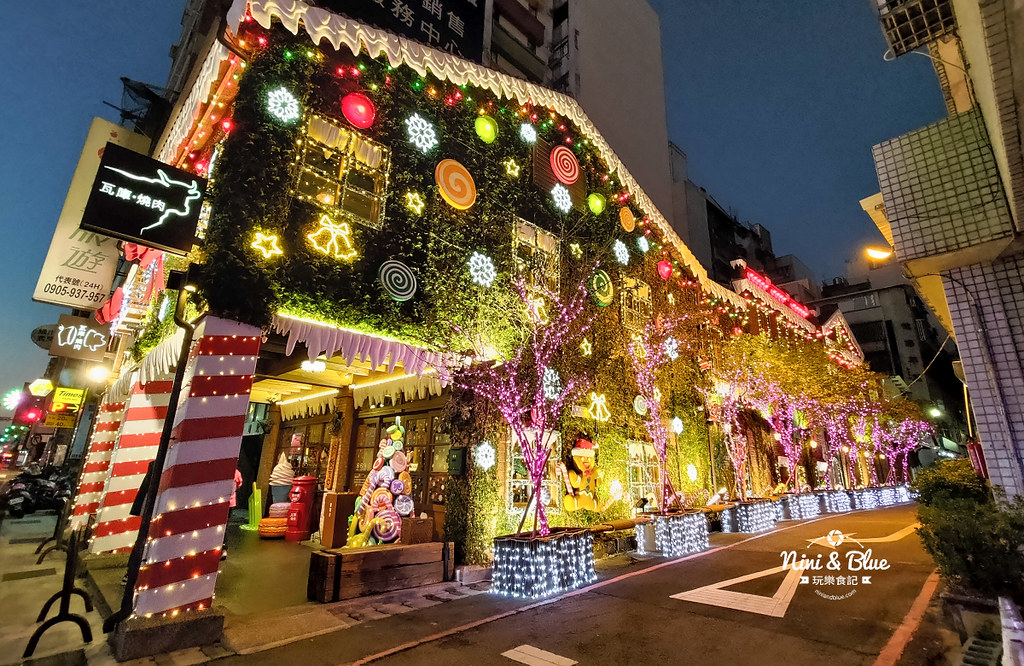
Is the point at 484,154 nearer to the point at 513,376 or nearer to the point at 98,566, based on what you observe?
the point at 513,376

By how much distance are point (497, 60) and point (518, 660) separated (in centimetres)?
2439

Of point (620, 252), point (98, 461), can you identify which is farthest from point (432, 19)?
point (98, 461)

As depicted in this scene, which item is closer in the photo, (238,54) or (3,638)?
(3,638)

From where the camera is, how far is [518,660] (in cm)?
471

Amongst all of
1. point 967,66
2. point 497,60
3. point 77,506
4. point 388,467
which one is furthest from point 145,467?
point 497,60

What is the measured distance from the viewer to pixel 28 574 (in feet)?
27.1

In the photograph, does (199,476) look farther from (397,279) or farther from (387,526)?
(397,279)

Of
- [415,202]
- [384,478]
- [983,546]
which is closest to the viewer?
[983,546]

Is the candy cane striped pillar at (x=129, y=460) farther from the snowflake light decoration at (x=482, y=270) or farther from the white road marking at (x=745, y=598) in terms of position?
the white road marking at (x=745, y=598)

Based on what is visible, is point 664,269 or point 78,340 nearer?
point 78,340

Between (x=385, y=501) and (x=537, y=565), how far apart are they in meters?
2.77

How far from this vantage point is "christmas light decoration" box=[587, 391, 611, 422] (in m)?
11.4

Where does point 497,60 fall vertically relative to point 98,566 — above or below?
above

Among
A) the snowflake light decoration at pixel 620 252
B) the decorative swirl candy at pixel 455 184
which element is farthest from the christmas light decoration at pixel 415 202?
the snowflake light decoration at pixel 620 252
